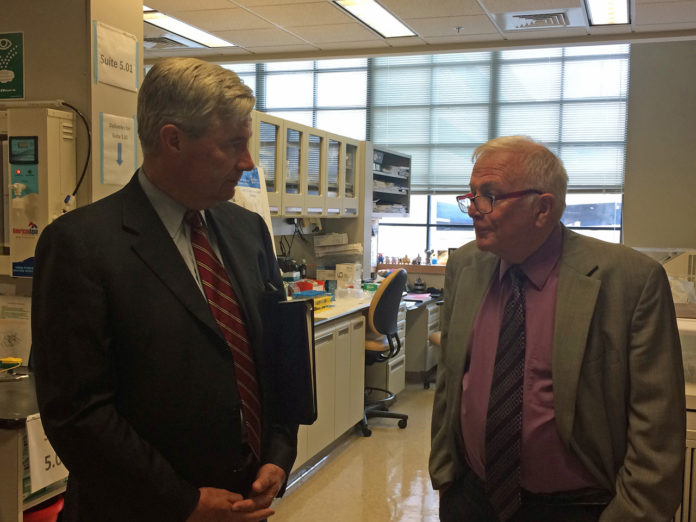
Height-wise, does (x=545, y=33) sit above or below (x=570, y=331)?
above

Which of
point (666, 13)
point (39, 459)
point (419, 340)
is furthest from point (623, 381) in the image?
point (419, 340)

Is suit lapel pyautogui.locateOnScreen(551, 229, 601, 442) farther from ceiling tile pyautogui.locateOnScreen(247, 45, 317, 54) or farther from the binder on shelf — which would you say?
ceiling tile pyautogui.locateOnScreen(247, 45, 317, 54)

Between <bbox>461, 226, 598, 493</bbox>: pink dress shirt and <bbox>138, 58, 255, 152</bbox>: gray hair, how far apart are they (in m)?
0.77

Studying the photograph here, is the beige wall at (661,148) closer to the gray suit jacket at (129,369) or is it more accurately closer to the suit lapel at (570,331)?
the suit lapel at (570,331)

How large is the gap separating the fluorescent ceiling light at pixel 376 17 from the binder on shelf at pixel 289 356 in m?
3.74

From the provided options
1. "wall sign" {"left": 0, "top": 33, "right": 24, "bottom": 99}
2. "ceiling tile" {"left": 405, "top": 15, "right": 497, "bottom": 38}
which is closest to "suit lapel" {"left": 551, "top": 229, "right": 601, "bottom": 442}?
"wall sign" {"left": 0, "top": 33, "right": 24, "bottom": 99}

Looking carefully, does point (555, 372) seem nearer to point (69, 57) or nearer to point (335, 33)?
point (69, 57)

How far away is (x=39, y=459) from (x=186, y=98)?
3.84 ft

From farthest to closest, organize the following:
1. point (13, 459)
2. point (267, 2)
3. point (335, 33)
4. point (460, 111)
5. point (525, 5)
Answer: point (460, 111) → point (335, 33) → point (267, 2) → point (525, 5) → point (13, 459)

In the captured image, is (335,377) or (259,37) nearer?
(335,377)

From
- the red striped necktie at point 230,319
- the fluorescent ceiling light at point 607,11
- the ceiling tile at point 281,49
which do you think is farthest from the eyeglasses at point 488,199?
the ceiling tile at point 281,49

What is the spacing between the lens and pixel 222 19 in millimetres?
5125

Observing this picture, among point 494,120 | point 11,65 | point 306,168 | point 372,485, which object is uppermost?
point 494,120

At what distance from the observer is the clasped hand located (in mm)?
1172
